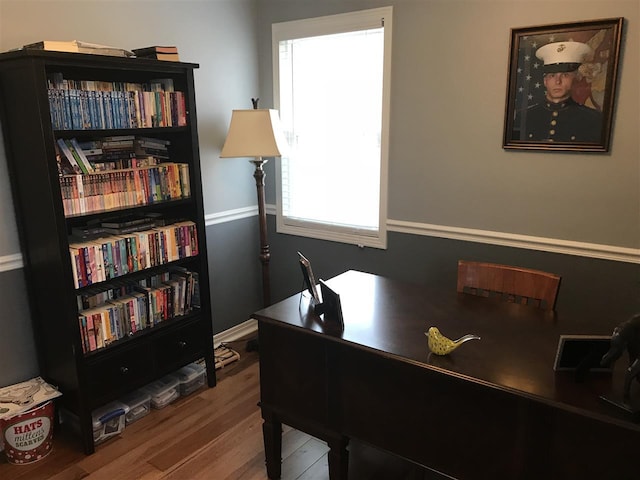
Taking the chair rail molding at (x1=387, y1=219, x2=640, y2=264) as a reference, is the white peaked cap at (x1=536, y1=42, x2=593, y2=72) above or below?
above

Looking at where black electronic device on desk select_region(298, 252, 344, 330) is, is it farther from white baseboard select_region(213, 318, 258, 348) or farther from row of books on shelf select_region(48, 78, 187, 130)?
white baseboard select_region(213, 318, 258, 348)

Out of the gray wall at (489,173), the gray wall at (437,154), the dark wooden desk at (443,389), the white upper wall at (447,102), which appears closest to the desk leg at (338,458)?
the dark wooden desk at (443,389)

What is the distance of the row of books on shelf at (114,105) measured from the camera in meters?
2.17

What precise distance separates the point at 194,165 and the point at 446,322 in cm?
155

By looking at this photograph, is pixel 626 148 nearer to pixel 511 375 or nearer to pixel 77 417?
pixel 511 375

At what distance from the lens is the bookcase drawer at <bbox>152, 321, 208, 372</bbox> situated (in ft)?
8.79

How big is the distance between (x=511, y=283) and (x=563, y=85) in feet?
3.12

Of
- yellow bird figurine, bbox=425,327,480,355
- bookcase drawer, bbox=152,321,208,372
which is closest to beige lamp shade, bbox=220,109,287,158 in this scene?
bookcase drawer, bbox=152,321,208,372

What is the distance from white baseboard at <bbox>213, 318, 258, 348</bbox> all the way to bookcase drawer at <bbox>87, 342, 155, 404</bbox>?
2.62 ft

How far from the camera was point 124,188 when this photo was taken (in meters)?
2.46

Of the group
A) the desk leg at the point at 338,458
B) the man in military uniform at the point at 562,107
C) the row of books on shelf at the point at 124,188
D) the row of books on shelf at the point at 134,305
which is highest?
the man in military uniform at the point at 562,107

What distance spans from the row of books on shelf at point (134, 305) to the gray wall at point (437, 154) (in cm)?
36

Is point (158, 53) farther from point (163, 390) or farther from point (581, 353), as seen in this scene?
point (581, 353)

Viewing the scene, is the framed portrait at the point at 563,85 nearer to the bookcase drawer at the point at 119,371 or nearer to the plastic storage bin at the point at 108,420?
the bookcase drawer at the point at 119,371
